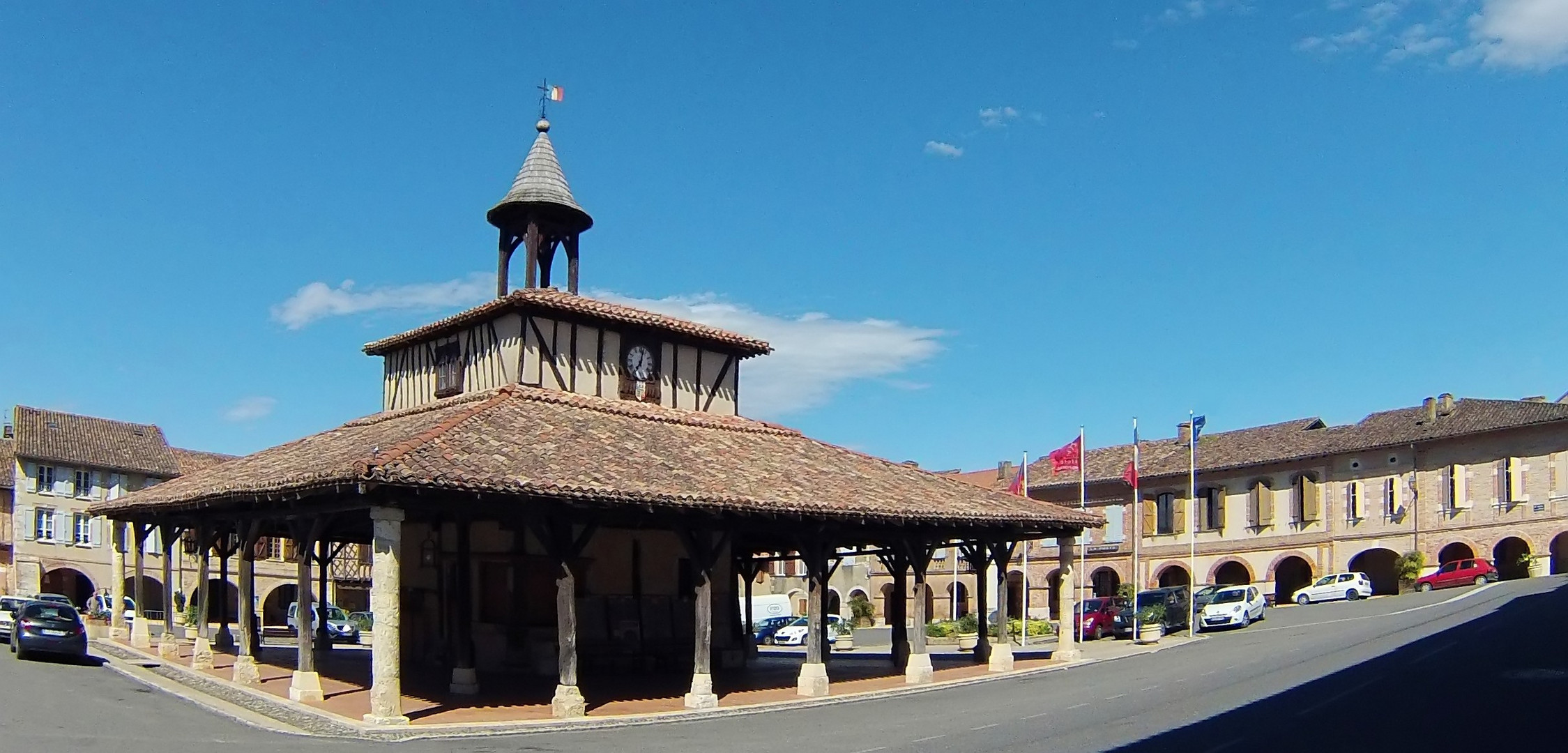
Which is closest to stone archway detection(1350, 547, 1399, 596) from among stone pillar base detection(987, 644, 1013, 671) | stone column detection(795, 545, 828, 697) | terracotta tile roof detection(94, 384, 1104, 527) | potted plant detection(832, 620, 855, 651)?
potted plant detection(832, 620, 855, 651)

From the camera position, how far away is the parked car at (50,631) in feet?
85.7

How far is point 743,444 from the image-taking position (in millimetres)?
24328

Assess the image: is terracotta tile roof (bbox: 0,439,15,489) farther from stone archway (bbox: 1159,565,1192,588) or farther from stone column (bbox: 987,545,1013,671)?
stone archway (bbox: 1159,565,1192,588)

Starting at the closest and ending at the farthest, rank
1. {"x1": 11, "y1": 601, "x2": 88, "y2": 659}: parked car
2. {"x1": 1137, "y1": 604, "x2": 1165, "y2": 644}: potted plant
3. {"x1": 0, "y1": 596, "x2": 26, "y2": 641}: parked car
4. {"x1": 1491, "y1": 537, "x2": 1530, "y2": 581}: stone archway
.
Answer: {"x1": 11, "y1": 601, "x2": 88, "y2": 659}: parked car < {"x1": 0, "y1": 596, "x2": 26, "y2": 641}: parked car < {"x1": 1137, "y1": 604, "x2": 1165, "y2": 644}: potted plant < {"x1": 1491, "y1": 537, "x2": 1530, "y2": 581}: stone archway

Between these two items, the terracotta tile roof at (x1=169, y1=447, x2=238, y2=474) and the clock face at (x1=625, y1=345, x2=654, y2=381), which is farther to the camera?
the terracotta tile roof at (x1=169, y1=447, x2=238, y2=474)

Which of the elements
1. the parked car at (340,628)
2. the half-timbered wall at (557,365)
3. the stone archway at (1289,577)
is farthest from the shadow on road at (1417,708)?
the parked car at (340,628)

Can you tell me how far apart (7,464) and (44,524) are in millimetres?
4750

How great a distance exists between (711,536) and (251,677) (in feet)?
28.0

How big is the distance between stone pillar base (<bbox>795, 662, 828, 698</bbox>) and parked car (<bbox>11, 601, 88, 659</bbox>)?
1598 cm

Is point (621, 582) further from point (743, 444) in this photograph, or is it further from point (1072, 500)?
point (1072, 500)

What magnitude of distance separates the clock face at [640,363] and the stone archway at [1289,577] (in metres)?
31.7

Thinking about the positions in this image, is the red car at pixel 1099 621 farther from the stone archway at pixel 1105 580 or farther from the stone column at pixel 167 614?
the stone column at pixel 167 614

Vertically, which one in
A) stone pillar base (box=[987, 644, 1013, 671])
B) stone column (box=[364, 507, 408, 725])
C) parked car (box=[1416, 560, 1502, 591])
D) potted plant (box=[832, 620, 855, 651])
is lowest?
potted plant (box=[832, 620, 855, 651])

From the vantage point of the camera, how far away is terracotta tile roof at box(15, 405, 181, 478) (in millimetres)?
52531
